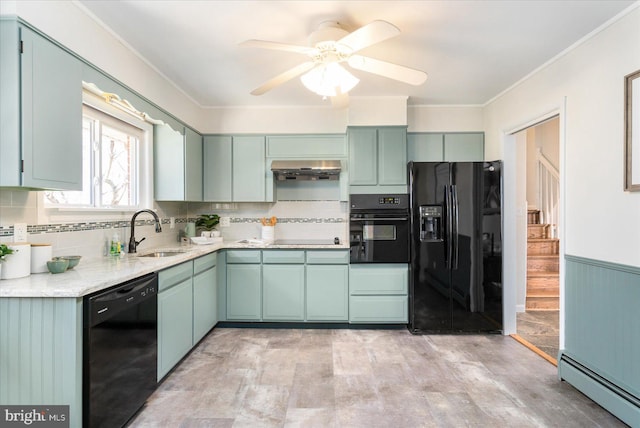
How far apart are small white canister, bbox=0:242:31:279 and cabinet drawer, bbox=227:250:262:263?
6.16 ft

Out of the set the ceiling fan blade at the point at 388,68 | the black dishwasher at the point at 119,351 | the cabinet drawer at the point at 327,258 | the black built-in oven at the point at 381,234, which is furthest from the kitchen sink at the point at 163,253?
the ceiling fan blade at the point at 388,68

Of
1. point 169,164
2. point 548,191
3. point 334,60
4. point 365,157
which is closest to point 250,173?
point 169,164

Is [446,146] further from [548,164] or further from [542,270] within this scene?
[548,164]

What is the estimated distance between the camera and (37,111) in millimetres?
1671

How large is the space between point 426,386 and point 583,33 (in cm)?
267

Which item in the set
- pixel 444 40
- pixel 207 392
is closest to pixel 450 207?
pixel 444 40

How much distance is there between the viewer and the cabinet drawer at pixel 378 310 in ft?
11.6

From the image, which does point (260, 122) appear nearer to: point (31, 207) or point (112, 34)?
point (112, 34)

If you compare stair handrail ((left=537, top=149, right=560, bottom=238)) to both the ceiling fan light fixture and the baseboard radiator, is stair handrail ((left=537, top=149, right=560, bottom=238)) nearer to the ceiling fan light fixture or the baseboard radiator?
the baseboard radiator

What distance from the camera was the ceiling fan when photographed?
188 centimetres

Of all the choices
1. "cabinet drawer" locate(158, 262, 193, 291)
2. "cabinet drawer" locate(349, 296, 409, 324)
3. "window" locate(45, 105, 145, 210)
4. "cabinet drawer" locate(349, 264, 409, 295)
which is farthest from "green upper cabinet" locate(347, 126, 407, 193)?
"window" locate(45, 105, 145, 210)

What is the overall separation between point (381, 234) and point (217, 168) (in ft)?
6.59

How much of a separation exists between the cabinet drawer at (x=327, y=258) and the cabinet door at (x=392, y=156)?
34.7 inches

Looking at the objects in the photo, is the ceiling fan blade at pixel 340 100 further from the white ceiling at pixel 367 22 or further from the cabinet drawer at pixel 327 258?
the cabinet drawer at pixel 327 258
